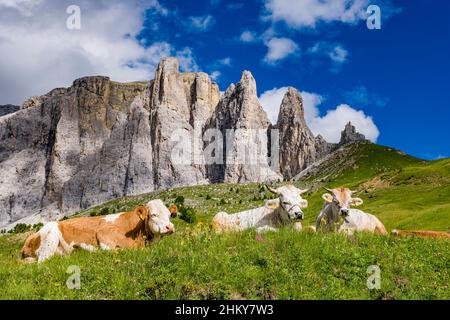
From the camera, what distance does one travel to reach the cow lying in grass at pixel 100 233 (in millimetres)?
14242

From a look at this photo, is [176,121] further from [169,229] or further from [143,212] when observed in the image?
[169,229]

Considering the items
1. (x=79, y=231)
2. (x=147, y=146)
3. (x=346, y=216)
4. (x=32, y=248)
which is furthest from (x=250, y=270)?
(x=147, y=146)


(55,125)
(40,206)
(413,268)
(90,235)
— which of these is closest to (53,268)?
(90,235)

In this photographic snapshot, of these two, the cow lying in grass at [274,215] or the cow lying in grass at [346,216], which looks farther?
the cow lying in grass at [346,216]

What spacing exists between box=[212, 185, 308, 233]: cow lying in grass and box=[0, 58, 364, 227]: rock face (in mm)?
144655

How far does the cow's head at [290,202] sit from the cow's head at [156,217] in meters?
3.59

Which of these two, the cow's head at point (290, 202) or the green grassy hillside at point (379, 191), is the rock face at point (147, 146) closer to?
the green grassy hillside at point (379, 191)

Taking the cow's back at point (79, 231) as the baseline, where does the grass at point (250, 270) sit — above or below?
below

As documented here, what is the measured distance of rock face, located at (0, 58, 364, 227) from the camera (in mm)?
171750

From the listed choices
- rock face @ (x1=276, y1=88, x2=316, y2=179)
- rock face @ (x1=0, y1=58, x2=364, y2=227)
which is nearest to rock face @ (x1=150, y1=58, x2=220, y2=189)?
rock face @ (x1=0, y1=58, x2=364, y2=227)

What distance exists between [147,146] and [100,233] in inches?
6426

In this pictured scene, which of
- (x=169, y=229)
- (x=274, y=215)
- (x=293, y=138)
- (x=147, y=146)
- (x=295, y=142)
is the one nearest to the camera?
(x=169, y=229)

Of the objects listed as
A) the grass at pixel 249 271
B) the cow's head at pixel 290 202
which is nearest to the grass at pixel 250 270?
the grass at pixel 249 271

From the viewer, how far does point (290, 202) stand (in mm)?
15930
